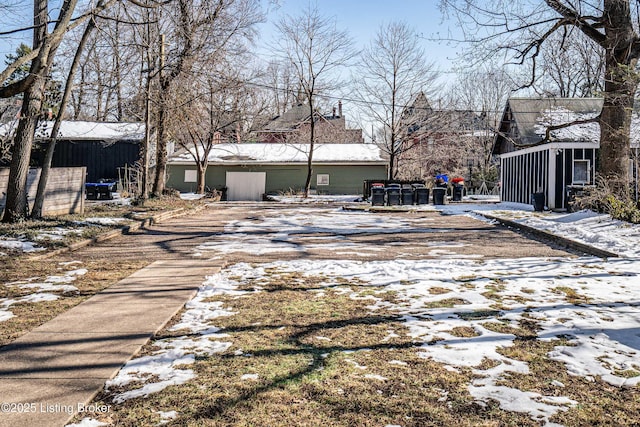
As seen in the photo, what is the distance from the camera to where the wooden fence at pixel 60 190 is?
1276 centimetres

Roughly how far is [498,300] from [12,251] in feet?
23.6

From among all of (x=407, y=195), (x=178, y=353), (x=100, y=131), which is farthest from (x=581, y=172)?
(x=100, y=131)

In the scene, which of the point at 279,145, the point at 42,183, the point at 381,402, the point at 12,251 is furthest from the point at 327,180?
the point at 381,402

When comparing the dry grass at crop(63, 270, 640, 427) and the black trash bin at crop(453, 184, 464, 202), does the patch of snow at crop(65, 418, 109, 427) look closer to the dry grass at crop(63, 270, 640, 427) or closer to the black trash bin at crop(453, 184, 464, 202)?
the dry grass at crop(63, 270, 640, 427)

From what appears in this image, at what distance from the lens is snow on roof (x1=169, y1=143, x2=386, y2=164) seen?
35.1 meters

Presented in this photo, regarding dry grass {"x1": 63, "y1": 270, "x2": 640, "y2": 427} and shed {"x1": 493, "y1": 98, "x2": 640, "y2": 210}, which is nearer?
dry grass {"x1": 63, "y1": 270, "x2": 640, "y2": 427}

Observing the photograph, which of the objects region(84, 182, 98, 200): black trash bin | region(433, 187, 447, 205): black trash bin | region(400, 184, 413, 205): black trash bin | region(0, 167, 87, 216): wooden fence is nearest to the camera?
region(0, 167, 87, 216): wooden fence

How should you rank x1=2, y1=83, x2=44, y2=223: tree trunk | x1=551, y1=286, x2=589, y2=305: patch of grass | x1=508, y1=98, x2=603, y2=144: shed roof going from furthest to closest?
1. x1=508, y1=98, x2=603, y2=144: shed roof
2. x1=2, y1=83, x2=44, y2=223: tree trunk
3. x1=551, y1=286, x2=589, y2=305: patch of grass

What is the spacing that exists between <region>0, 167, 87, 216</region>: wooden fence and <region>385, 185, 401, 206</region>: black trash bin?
1299cm

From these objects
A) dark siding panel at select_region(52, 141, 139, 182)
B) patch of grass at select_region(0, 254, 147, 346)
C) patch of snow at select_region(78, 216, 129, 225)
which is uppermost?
dark siding panel at select_region(52, 141, 139, 182)

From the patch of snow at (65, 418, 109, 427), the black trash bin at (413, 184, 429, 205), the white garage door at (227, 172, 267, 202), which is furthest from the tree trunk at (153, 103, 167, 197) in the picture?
the patch of snow at (65, 418, 109, 427)

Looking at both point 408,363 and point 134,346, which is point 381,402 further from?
point 134,346

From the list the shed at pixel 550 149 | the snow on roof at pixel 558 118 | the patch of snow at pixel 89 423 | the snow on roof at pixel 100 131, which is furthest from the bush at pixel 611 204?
the snow on roof at pixel 100 131

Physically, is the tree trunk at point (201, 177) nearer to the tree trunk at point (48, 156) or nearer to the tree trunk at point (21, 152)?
the tree trunk at point (48, 156)
